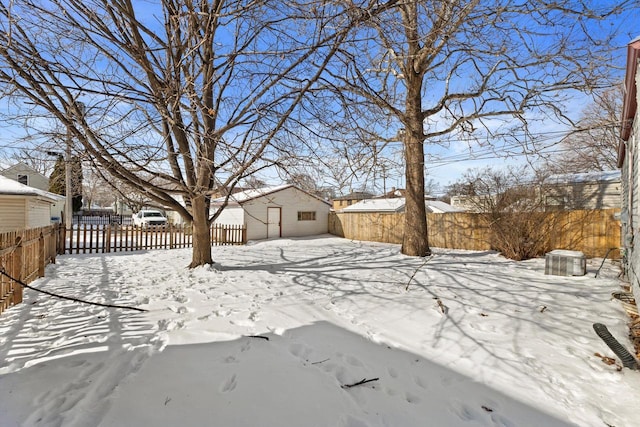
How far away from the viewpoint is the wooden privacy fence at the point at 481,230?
10102 mm

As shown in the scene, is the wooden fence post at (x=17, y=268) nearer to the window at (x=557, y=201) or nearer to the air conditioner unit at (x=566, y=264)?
the air conditioner unit at (x=566, y=264)

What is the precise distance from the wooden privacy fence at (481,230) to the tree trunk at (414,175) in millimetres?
3214

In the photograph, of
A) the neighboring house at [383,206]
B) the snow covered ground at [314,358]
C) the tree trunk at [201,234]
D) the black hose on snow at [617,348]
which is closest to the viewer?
the snow covered ground at [314,358]

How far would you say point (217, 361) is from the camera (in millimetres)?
2881

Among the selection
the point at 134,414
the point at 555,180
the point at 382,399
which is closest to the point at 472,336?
the point at 382,399

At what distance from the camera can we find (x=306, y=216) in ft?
66.2

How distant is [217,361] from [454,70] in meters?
9.00

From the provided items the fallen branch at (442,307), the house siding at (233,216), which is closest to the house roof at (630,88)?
the fallen branch at (442,307)

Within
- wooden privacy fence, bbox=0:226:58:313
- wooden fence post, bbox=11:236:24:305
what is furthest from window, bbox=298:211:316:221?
wooden fence post, bbox=11:236:24:305

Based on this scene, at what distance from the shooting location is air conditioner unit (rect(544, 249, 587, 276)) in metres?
6.76

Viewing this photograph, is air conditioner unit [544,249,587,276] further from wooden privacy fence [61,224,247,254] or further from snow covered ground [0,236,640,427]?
wooden privacy fence [61,224,247,254]

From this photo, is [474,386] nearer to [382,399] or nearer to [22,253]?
[382,399]

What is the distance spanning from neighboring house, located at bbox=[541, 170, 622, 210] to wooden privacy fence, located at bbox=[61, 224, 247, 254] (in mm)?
14185

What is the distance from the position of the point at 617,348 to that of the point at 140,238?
13861 millimetres
